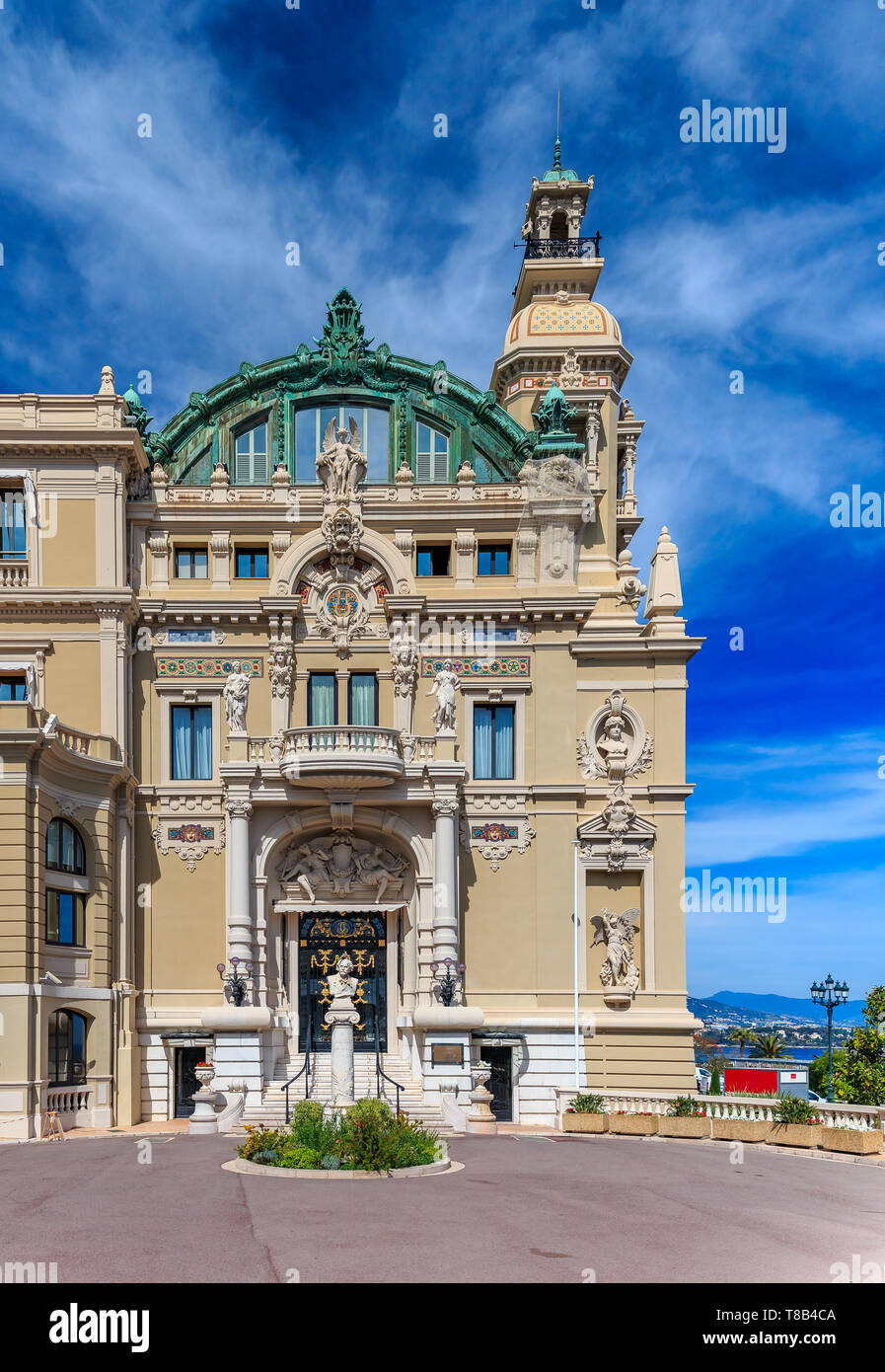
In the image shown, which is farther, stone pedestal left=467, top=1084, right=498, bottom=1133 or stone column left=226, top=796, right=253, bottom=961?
stone column left=226, top=796, right=253, bottom=961

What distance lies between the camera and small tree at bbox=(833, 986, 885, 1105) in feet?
128

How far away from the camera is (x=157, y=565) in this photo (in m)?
40.9

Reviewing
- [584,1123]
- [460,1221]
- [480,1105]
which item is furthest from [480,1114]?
[460,1221]

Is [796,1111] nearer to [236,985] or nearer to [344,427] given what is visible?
[236,985]

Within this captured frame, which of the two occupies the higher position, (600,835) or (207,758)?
(207,758)

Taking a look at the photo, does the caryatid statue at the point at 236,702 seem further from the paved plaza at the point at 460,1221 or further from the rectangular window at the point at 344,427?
the paved plaza at the point at 460,1221

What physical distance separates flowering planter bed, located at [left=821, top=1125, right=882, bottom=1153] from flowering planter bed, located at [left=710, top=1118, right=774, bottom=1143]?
179cm

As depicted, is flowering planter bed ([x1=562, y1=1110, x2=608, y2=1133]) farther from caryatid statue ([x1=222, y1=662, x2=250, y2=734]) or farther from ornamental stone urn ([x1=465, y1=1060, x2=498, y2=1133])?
caryatid statue ([x1=222, y1=662, x2=250, y2=734])

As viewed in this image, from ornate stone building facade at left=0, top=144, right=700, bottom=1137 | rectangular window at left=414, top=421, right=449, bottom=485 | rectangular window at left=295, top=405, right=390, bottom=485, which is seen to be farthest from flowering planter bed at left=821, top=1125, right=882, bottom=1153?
rectangular window at left=295, top=405, right=390, bottom=485

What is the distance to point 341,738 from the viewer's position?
37406mm

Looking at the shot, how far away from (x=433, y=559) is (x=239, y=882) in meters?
13.1

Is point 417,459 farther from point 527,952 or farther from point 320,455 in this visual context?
point 527,952

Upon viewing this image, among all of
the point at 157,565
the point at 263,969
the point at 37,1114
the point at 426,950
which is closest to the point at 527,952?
the point at 426,950

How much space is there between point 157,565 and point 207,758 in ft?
22.7
